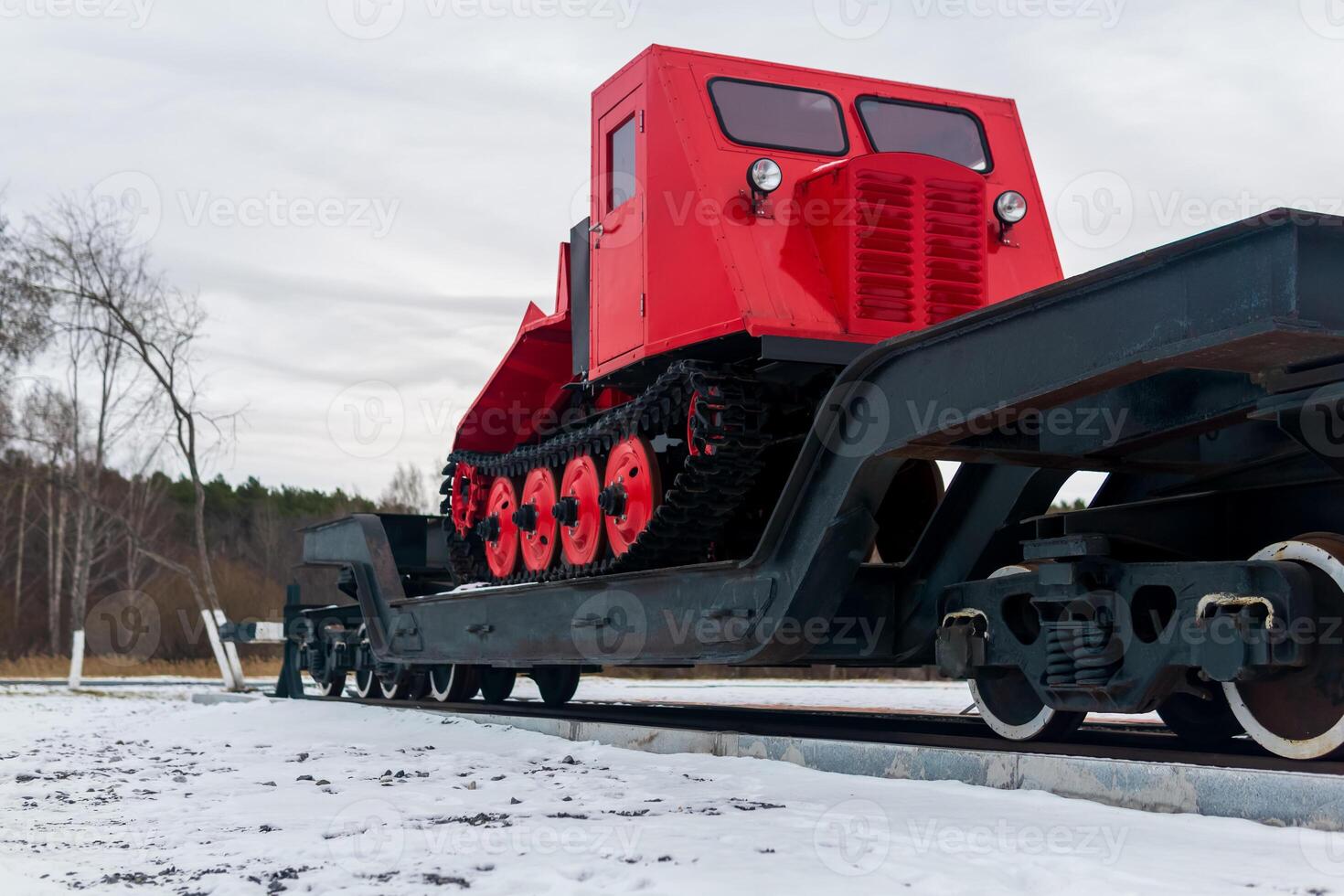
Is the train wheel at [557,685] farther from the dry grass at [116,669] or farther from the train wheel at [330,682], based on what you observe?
the dry grass at [116,669]

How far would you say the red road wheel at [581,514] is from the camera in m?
8.45

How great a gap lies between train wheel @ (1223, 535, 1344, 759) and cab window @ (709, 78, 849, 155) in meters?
3.91

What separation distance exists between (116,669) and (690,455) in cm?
1823

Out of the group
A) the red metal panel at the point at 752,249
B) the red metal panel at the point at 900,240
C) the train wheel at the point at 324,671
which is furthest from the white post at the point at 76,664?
the red metal panel at the point at 900,240

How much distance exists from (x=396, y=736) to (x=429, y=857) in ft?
14.6

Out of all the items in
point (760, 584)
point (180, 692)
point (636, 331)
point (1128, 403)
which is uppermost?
point (636, 331)

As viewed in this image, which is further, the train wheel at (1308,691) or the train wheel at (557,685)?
the train wheel at (557,685)

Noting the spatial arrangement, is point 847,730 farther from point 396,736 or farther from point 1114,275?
point 1114,275

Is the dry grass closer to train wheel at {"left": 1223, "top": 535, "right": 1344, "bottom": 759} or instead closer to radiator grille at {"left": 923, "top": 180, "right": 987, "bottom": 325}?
radiator grille at {"left": 923, "top": 180, "right": 987, "bottom": 325}

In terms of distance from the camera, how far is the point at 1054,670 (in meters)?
5.33

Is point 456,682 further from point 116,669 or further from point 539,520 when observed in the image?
point 116,669

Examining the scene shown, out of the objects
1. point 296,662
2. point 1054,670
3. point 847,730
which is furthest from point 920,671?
point 1054,670

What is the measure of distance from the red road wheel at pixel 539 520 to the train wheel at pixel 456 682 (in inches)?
95.3

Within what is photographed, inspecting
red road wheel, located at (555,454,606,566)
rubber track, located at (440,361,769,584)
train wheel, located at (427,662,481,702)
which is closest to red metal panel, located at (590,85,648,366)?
rubber track, located at (440,361,769,584)
